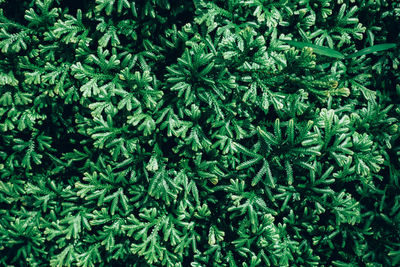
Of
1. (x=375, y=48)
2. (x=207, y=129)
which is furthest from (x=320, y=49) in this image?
(x=207, y=129)

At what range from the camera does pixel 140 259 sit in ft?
9.99

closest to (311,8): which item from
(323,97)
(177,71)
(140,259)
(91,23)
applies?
(323,97)

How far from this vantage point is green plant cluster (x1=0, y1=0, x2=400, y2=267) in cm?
272

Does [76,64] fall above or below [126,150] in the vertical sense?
above

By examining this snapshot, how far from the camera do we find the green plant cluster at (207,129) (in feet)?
8.91

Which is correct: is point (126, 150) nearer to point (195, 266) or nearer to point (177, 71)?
point (177, 71)

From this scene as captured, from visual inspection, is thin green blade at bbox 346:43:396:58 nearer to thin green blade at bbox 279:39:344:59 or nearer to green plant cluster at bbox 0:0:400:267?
green plant cluster at bbox 0:0:400:267

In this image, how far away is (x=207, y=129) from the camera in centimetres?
297

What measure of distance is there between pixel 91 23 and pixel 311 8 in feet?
5.99

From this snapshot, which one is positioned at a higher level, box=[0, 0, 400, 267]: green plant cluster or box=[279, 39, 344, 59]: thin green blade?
box=[279, 39, 344, 59]: thin green blade

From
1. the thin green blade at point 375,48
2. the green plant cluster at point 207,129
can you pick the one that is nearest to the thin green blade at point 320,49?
the green plant cluster at point 207,129

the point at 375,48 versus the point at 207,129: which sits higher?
the point at 375,48

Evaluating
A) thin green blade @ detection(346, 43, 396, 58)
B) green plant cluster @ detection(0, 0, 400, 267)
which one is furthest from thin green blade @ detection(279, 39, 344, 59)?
thin green blade @ detection(346, 43, 396, 58)

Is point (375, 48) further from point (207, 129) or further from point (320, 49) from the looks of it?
point (207, 129)
